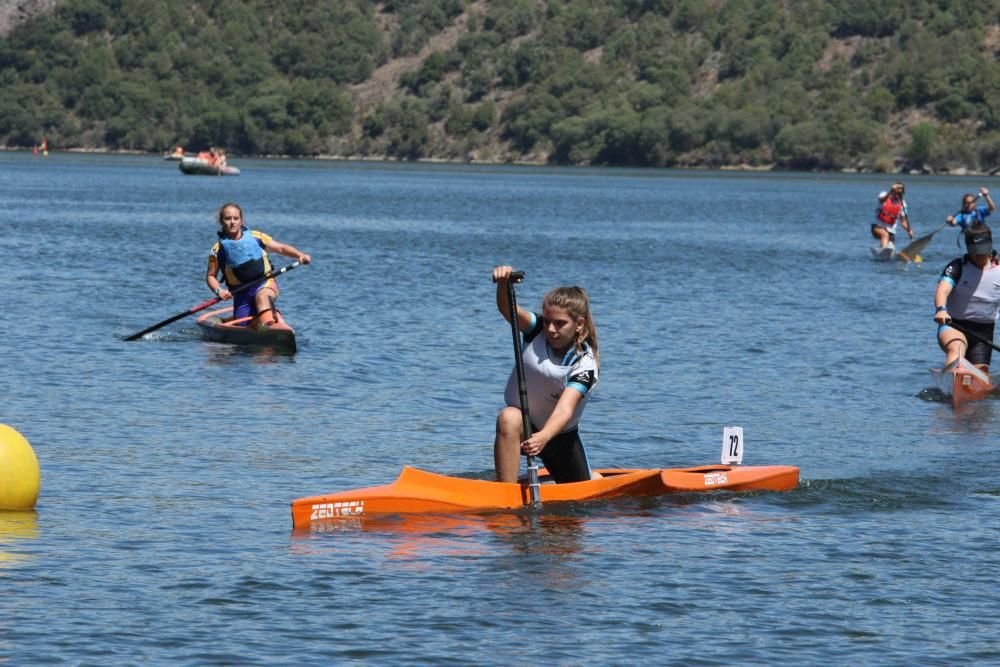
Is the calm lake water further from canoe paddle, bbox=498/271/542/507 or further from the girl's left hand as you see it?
the girl's left hand

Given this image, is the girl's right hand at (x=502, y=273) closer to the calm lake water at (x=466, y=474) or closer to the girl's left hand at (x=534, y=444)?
the girl's left hand at (x=534, y=444)

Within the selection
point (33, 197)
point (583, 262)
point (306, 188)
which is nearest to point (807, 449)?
point (583, 262)

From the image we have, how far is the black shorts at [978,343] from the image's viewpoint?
1903 cm

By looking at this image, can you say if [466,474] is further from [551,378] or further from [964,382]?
[964,382]

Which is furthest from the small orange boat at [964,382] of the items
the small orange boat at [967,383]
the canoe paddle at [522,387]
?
the canoe paddle at [522,387]

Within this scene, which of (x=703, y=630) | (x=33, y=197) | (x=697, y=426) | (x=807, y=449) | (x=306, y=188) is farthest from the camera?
(x=306, y=188)

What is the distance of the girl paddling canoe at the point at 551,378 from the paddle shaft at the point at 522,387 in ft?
0.14

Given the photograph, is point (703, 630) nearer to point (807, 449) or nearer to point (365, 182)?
point (807, 449)

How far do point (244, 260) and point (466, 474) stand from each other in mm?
7840

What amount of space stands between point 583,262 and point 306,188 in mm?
68219

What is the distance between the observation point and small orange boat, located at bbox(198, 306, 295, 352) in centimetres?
2262

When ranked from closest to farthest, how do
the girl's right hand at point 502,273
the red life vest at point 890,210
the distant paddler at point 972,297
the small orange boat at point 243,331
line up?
1. the girl's right hand at point 502,273
2. the distant paddler at point 972,297
3. the small orange boat at point 243,331
4. the red life vest at point 890,210

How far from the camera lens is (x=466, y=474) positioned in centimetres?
1512

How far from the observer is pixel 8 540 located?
39.0 ft
